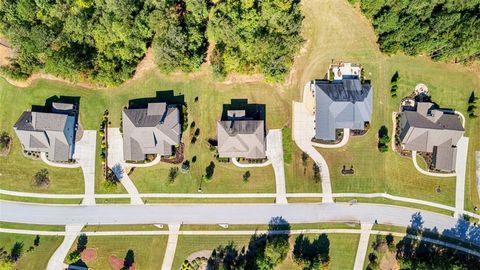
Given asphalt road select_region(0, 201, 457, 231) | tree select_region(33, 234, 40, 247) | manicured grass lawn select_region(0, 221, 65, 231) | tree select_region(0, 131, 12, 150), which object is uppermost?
tree select_region(0, 131, 12, 150)

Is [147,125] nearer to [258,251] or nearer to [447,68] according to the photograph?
[258,251]

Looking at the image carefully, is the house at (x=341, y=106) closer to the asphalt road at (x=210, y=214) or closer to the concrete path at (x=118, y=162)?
the asphalt road at (x=210, y=214)

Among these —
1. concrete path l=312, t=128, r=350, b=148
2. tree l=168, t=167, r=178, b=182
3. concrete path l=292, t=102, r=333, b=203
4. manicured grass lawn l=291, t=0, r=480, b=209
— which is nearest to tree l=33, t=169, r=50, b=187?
tree l=168, t=167, r=178, b=182

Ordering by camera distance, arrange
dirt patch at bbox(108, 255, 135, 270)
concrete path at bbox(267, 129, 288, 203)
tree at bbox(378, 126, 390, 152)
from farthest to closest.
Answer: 1. concrete path at bbox(267, 129, 288, 203)
2. dirt patch at bbox(108, 255, 135, 270)
3. tree at bbox(378, 126, 390, 152)

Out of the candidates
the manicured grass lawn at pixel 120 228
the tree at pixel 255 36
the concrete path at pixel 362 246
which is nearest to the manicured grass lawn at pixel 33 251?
the manicured grass lawn at pixel 120 228

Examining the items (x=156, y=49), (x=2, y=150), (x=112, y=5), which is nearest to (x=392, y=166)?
(x=156, y=49)

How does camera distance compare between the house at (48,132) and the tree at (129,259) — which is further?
the tree at (129,259)

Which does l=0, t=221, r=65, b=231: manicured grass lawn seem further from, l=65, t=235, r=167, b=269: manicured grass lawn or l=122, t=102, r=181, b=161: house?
l=122, t=102, r=181, b=161: house

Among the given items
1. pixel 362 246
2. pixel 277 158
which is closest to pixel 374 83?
pixel 277 158
